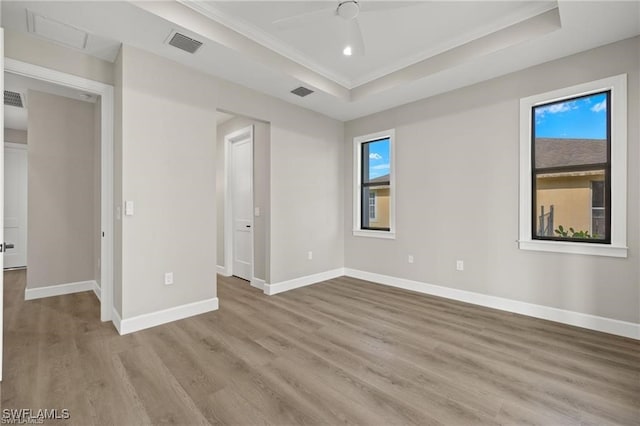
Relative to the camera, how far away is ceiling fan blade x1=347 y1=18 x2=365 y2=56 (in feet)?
7.86

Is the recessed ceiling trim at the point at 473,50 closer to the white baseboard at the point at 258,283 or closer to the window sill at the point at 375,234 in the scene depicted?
the window sill at the point at 375,234

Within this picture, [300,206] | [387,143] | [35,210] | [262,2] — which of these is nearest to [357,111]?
[387,143]

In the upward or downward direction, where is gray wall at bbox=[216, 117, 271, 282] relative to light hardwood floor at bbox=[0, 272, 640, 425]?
upward

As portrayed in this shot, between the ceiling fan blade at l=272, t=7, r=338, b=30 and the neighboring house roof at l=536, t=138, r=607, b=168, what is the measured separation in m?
2.63

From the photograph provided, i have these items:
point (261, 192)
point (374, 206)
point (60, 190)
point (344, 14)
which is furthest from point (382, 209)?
point (60, 190)

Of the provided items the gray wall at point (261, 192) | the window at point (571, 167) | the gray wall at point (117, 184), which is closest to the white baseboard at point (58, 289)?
the gray wall at point (117, 184)

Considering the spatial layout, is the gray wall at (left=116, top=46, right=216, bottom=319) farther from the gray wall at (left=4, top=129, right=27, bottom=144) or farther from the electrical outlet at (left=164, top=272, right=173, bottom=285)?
the gray wall at (left=4, top=129, right=27, bottom=144)

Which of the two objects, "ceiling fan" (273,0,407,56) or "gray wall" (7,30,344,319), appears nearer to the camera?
"ceiling fan" (273,0,407,56)

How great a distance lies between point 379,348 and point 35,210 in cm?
475

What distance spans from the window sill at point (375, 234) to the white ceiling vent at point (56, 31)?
4.10 metres

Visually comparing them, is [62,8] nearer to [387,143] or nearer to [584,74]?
[387,143]

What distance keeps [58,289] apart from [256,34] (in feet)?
14.0

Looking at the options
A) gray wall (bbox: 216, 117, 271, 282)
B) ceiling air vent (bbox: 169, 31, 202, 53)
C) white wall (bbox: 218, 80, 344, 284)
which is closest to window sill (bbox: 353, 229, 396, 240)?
white wall (bbox: 218, 80, 344, 284)

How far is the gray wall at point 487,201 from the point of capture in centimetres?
268
